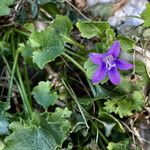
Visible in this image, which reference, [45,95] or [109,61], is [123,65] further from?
[45,95]

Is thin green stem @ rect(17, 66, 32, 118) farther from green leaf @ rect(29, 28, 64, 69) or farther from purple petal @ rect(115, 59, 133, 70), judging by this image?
purple petal @ rect(115, 59, 133, 70)

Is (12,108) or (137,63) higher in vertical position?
(137,63)

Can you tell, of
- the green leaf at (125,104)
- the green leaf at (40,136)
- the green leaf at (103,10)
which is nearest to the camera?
the green leaf at (40,136)

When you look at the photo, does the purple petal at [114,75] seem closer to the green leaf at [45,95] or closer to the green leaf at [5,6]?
the green leaf at [45,95]

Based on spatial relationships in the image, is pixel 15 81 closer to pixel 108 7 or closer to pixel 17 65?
pixel 17 65

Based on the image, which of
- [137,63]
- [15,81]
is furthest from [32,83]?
[137,63]

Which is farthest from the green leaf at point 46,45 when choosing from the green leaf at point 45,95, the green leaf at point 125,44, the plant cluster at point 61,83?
the green leaf at point 125,44
